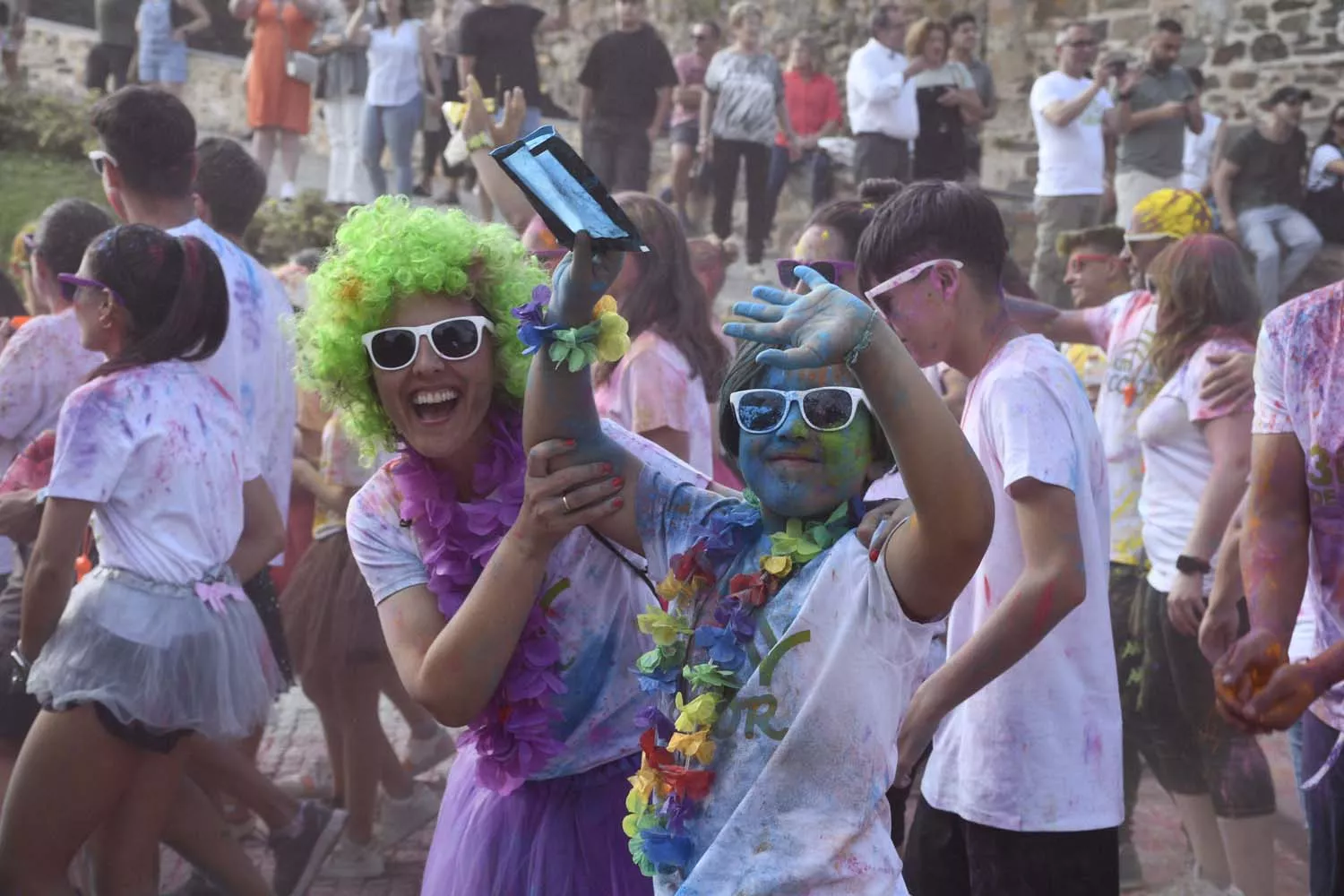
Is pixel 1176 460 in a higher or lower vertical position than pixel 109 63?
lower

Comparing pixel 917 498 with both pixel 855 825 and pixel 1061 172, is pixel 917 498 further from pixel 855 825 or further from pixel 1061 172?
pixel 1061 172

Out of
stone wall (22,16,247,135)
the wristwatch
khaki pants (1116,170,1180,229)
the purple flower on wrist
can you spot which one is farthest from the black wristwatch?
stone wall (22,16,247,135)

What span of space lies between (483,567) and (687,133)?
11.2 m

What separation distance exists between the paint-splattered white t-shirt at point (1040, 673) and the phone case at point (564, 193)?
1254 millimetres

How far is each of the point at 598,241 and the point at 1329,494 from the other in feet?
5.67

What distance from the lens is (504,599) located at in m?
2.51

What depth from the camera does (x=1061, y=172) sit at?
11617 millimetres

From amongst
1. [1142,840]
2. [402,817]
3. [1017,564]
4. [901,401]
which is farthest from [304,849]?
[901,401]

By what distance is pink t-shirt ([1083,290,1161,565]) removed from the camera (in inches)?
210

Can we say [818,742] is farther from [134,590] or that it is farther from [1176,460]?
[1176,460]

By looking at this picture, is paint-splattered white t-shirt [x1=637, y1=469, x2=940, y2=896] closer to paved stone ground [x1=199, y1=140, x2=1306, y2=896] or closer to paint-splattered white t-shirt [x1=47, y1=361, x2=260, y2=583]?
paint-splattered white t-shirt [x1=47, y1=361, x2=260, y2=583]

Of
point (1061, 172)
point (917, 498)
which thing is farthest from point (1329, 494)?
→ point (1061, 172)

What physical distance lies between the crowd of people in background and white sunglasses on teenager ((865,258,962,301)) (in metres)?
0.01

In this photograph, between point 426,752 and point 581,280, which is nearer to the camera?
point 581,280
